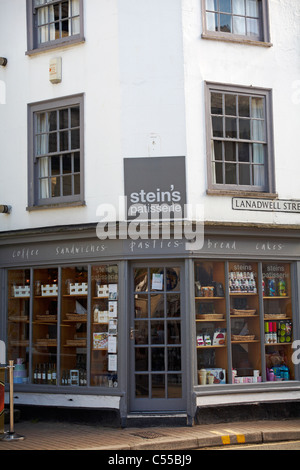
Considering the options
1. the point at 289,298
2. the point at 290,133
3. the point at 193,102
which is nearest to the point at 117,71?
the point at 193,102

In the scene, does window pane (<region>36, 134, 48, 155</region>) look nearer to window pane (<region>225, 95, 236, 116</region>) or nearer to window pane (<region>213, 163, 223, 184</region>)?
window pane (<region>213, 163, 223, 184</region>)

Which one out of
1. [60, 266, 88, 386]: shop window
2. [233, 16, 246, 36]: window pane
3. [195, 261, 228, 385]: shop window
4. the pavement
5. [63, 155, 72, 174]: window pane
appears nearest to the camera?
the pavement

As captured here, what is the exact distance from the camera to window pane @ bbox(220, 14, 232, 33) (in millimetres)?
12215

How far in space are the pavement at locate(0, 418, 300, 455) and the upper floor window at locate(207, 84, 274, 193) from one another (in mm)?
4230

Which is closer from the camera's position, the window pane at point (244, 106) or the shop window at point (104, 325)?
the shop window at point (104, 325)

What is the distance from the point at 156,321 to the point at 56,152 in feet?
12.3

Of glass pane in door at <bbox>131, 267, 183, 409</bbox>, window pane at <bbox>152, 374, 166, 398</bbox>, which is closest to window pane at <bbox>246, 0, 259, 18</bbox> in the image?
glass pane in door at <bbox>131, 267, 183, 409</bbox>

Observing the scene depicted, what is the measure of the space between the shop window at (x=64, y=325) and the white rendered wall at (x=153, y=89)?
1080mm

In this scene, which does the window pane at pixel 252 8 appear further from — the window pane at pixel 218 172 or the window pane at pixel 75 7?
the window pane at pixel 75 7

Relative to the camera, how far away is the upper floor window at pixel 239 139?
11.9m

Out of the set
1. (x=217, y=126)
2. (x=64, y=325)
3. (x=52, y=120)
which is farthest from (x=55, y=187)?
(x=217, y=126)

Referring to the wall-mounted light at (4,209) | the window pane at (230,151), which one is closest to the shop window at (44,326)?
the wall-mounted light at (4,209)

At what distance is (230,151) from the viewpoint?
12.1 metres

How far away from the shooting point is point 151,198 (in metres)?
11.5
